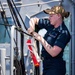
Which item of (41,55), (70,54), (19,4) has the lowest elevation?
(70,54)

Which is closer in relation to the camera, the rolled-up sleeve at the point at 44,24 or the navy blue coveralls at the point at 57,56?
the navy blue coveralls at the point at 57,56

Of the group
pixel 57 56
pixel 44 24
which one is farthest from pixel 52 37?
pixel 44 24

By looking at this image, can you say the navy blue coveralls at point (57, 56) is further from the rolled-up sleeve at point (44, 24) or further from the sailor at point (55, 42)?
the rolled-up sleeve at point (44, 24)

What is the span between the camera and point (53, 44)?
12.1 feet

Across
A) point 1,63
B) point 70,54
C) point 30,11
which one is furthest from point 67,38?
point 30,11

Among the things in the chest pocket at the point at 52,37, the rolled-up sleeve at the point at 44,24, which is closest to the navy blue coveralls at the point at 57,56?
the chest pocket at the point at 52,37

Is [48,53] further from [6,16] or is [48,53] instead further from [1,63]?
[6,16]

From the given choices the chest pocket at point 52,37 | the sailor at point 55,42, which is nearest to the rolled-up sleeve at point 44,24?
the sailor at point 55,42

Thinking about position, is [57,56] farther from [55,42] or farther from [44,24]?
[44,24]

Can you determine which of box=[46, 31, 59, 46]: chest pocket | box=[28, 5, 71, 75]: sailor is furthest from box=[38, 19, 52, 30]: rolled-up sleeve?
box=[46, 31, 59, 46]: chest pocket

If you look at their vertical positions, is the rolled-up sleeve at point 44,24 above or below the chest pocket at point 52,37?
above

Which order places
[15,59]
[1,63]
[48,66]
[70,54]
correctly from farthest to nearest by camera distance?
[70,54] < [48,66] < [15,59] < [1,63]

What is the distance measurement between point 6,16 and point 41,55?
10.3ft

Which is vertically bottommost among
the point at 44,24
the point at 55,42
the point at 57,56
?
the point at 57,56
